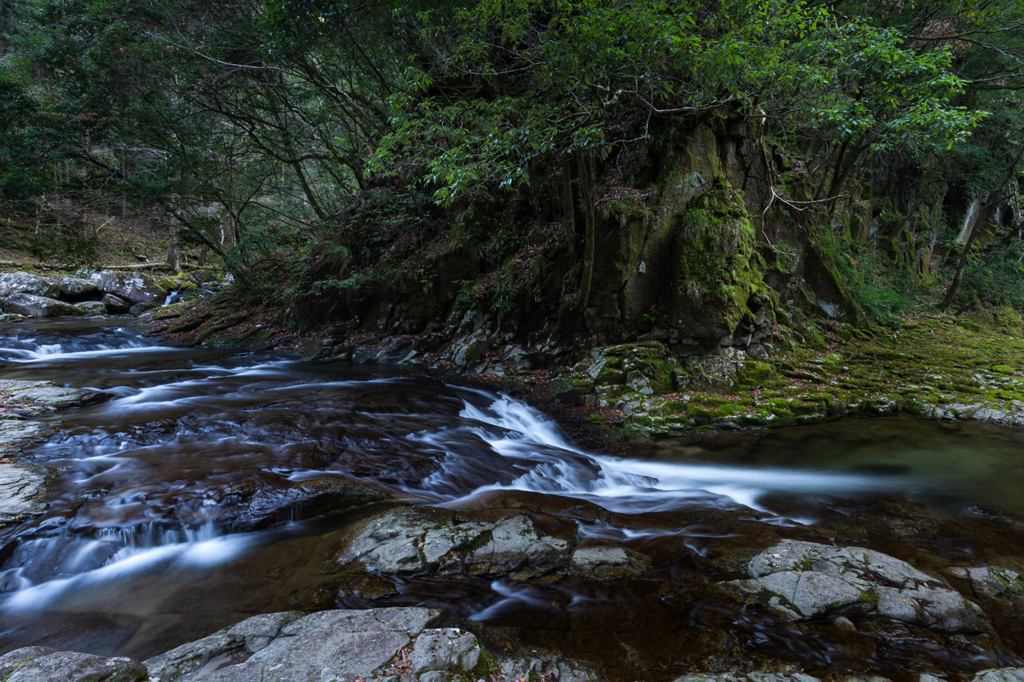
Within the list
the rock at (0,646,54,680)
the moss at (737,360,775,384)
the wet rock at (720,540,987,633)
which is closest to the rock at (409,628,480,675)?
the rock at (0,646,54,680)

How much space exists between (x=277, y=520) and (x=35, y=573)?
1.63 metres

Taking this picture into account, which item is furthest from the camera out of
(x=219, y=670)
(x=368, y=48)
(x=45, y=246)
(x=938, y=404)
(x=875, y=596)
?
(x=45, y=246)

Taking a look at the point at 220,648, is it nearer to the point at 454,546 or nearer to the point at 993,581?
the point at 454,546

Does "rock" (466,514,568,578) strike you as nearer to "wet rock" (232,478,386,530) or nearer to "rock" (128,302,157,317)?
"wet rock" (232,478,386,530)

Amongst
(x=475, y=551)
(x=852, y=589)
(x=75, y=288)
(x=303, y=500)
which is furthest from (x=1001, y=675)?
(x=75, y=288)

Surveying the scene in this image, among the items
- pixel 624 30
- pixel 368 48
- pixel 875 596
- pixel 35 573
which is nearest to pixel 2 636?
pixel 35 573

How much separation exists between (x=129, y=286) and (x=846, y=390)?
Answer: 27273 mm

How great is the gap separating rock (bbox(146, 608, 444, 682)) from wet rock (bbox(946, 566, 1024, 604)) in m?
4.01

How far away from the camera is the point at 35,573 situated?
3.49 meters

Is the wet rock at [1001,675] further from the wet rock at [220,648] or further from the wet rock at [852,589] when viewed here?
the wet rock at [220,648]

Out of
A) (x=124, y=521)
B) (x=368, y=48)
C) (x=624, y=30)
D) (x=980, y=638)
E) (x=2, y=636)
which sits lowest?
(x=980, y=638)

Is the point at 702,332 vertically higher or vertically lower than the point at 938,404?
higher

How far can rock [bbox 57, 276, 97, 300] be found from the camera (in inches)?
772

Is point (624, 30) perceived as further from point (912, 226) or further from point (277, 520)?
point (912, 226)
